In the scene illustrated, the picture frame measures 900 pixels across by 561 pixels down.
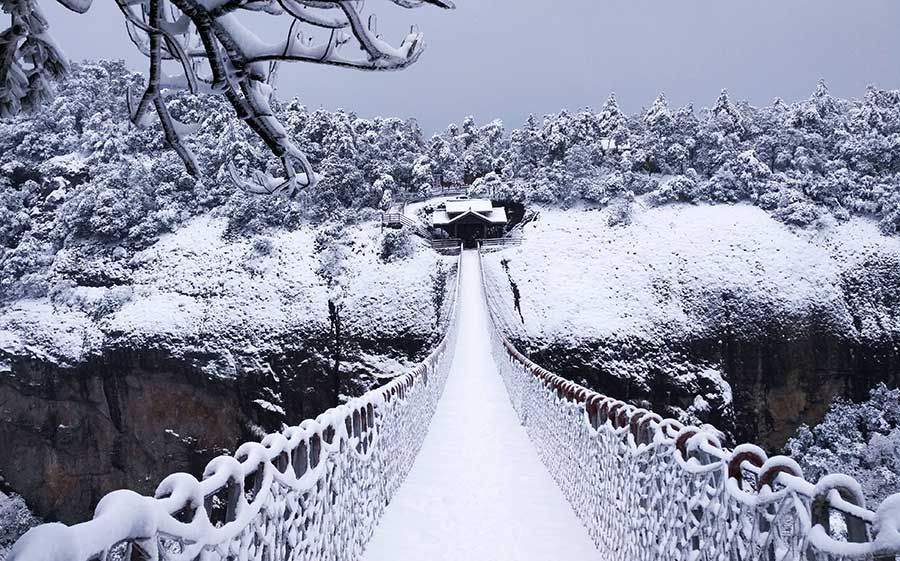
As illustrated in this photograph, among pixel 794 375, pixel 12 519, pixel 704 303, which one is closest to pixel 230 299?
pixel 12 519

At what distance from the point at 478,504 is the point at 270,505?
3230mm

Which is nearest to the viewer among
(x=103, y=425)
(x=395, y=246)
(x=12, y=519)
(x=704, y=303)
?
(x=12, y=519)

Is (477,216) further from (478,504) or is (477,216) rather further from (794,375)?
(478,504)

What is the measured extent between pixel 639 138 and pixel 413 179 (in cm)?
1915

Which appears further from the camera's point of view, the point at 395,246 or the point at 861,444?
Answer: the point at 395,246

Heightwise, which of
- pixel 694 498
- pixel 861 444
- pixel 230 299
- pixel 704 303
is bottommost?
pixel 861 444

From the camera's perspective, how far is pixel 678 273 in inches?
1029

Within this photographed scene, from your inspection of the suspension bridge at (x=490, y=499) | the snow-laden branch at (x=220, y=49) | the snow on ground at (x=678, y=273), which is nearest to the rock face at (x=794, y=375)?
the snow on ground at (x=678, y=273)

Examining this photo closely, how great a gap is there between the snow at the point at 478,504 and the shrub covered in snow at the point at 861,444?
415 inches

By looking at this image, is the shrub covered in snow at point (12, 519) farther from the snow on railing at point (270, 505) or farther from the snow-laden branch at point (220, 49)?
the snow-laden branch at point (220, 49)

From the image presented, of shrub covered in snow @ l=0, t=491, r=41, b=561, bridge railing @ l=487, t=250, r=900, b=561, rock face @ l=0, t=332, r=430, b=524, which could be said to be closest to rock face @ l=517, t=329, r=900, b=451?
rock face @ l=0, t=332, r=430, b=524

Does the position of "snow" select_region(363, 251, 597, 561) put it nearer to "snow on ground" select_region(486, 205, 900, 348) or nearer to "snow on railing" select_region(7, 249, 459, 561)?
"snow on railing" select_region(7, 249, 459, 561)

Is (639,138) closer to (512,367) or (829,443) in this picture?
(829,443)

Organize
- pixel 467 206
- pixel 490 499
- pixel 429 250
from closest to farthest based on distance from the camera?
pixel 490 499 → pixel 429 250 → pixel 467 206
